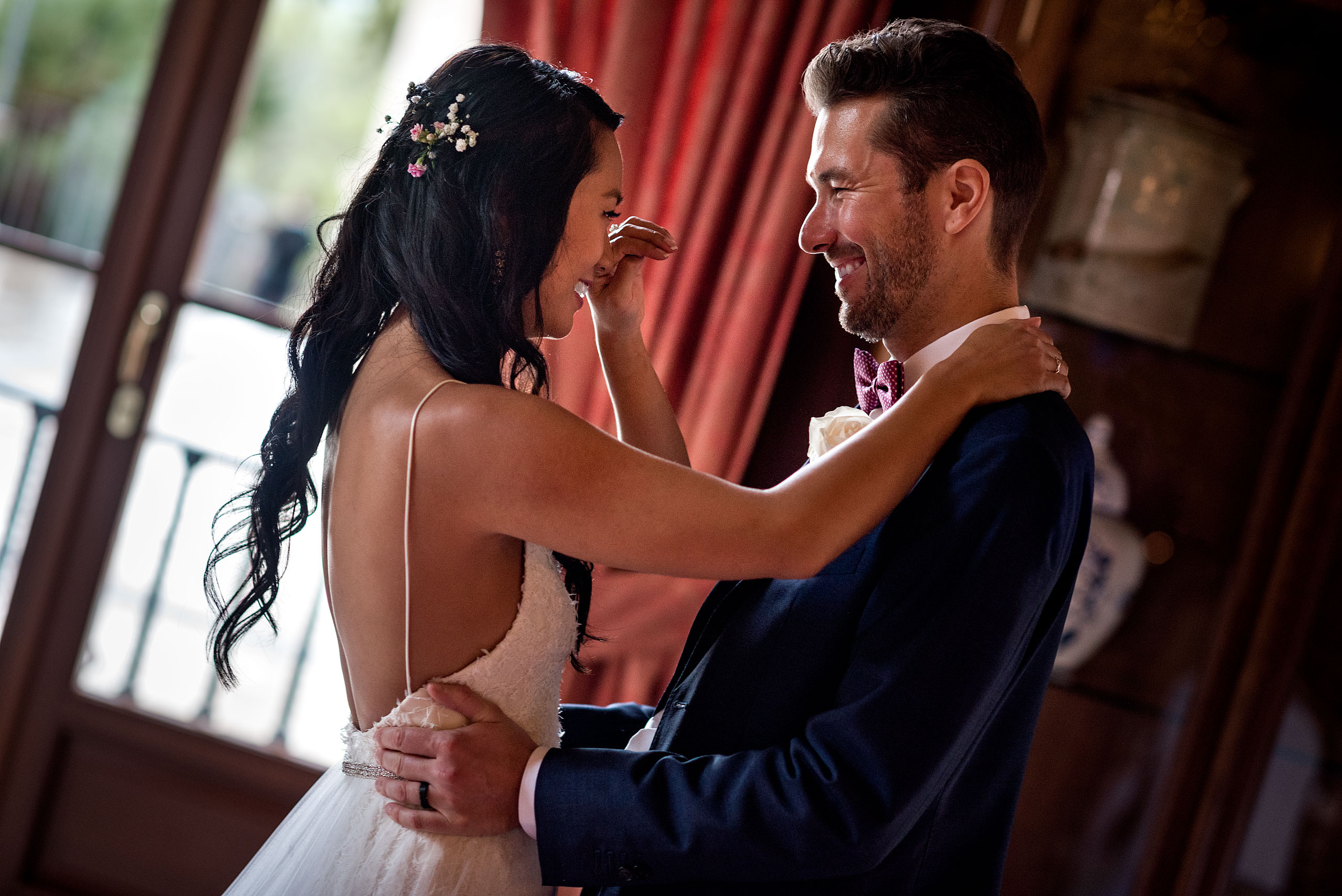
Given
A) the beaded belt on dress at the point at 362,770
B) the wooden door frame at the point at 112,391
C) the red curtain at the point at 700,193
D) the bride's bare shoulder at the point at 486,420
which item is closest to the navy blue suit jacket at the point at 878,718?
the beaded belt on dress at the point at 362,770

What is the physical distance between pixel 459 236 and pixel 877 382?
23.9 inches

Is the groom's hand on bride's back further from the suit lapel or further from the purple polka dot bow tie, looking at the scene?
the purple polka dot bow tie

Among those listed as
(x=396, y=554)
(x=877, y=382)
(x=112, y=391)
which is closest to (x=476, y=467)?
(x=396, y=554)

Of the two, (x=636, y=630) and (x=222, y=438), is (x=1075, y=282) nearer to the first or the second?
(x=636, y=630)

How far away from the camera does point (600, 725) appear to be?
1.62 metres

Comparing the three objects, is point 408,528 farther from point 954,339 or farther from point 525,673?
point 954,339

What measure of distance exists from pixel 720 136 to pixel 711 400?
607 mm

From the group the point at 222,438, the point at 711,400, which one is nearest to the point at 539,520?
the point at 711,400

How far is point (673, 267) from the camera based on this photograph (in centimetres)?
233

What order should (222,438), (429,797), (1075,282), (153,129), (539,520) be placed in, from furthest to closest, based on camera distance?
(222,438), (153,129), (1075,282), (429,797), (539,520)

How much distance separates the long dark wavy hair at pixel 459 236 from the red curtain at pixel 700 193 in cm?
92

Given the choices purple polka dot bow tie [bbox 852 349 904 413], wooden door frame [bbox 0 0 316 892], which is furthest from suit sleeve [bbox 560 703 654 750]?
wooden door frame [bbox 0 0 316 892]

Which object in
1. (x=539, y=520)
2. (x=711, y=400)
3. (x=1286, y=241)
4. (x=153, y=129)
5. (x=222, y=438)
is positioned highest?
(x=1286, y=241)

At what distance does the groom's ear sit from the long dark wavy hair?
1.49 ft
